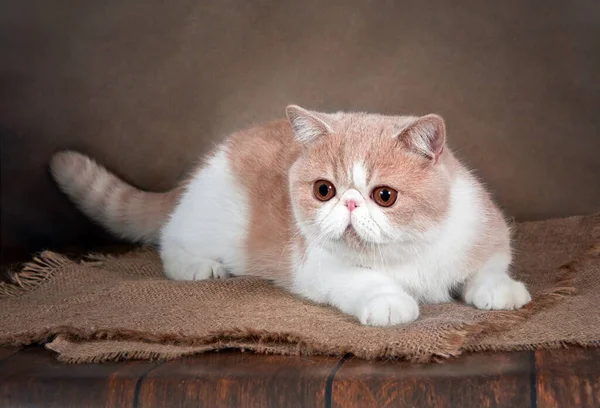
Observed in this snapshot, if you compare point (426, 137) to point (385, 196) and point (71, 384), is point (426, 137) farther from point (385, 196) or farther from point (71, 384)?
point (71, 384)

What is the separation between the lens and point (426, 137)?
1.68 metres

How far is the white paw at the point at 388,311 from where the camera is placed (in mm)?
1598

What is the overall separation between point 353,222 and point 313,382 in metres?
0.36

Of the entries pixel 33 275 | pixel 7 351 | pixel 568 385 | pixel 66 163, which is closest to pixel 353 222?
pixel 568 385

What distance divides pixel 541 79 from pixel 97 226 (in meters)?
1.28

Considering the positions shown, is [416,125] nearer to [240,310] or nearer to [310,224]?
[310,224]

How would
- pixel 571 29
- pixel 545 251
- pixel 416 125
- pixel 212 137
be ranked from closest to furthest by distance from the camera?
1. pixel 416 125
2. pixel 545 251
3. pixel 571 29
4. pixel 212 137

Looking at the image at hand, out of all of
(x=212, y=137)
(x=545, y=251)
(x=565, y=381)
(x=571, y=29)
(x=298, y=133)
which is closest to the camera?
(x=565, y=381)

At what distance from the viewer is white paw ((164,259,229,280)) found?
205 cm

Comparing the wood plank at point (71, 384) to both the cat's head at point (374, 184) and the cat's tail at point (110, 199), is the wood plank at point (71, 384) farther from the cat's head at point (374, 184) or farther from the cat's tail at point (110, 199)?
the cat's tail at point (110, 199)

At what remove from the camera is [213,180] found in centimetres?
218

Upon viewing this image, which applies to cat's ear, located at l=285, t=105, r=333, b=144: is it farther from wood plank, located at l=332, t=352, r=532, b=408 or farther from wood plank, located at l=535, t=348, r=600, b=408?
wood plank, located at l=535, t=348, r=600, b=408

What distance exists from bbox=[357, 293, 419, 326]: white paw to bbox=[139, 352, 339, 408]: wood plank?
0.48 feet

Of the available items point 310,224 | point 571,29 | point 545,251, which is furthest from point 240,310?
point 571,29
